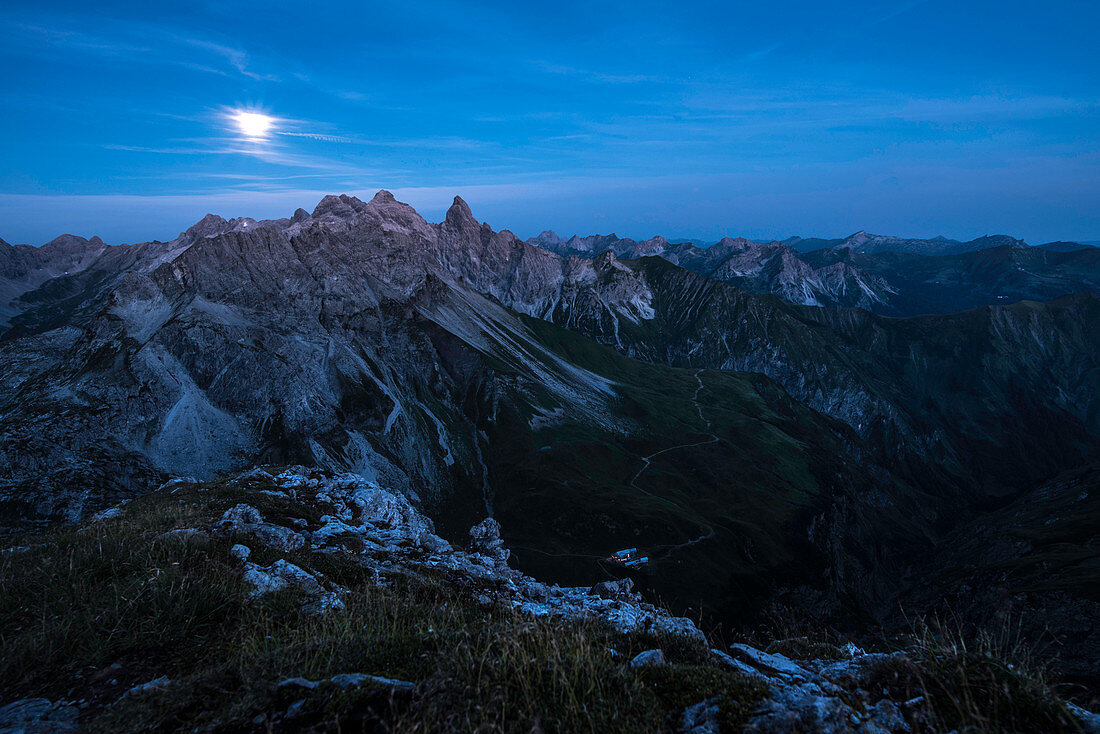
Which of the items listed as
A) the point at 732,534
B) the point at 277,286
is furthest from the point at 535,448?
the point at 277,286

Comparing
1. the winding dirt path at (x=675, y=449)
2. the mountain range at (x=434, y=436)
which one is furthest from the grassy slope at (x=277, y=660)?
the winding dirt path at (x=675, y=449)

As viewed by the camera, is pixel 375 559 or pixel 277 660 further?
→ pixel 375 559

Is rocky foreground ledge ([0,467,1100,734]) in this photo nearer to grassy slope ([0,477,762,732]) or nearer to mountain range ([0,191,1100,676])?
grassy slope ([0,477,762,732])

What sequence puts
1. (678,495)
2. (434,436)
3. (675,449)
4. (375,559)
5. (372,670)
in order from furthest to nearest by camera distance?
1. (675,449)
2. (678,495)
3. (434,436)
4. (375,559)
5. (372,670)

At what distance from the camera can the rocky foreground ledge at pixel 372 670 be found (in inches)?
216

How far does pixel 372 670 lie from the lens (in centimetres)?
654

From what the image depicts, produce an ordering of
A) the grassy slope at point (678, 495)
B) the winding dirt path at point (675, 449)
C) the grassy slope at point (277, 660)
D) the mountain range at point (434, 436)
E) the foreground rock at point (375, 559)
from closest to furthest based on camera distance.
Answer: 1. the grassy slope at point (277, 660)
2. the foreground rock at point (375, 559)
3. the mountain range at point (434, 436)
4. the grassy slope at point (678, 495)
5. the winding dirt path at point (675, 449)

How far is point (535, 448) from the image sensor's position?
119500mm

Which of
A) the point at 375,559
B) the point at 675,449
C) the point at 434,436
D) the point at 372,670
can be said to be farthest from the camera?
the point at 675,449

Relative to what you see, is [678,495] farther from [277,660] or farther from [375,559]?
[277,660]

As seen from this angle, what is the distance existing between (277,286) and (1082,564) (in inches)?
6230

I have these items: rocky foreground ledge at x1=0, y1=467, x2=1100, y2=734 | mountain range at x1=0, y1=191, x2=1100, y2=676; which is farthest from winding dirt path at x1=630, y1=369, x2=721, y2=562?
rocky foreground ledge at x1=0, y1=467, x2=1100, y2=734

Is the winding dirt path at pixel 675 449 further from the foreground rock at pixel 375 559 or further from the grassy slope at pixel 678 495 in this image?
the foreground rock at pixel 375 559

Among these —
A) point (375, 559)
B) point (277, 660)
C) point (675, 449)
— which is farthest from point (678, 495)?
point (277, 660)
